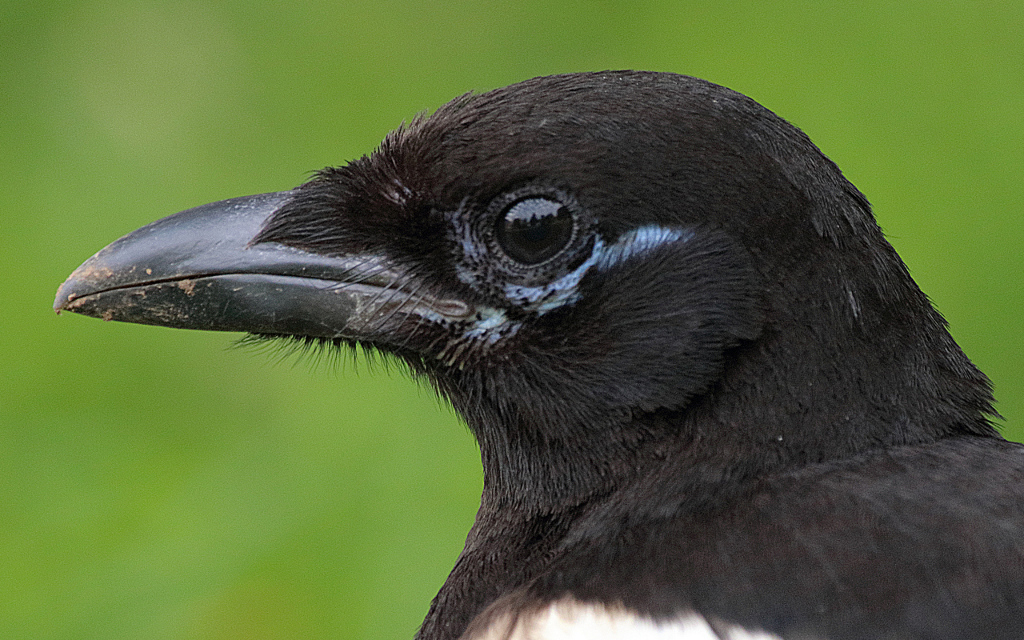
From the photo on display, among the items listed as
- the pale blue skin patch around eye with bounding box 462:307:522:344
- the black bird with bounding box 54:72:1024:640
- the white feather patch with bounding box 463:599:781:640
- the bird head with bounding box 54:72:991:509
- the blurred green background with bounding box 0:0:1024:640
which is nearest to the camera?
the white feather patch with bounding box 463:599:781:640

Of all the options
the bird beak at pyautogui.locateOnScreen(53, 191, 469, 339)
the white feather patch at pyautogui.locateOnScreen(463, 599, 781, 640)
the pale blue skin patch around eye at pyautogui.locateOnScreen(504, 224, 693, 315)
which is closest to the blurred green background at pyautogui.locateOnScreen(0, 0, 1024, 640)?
the bird beak at pyautogui.locateOnScreen(53, 191, 469, 339)

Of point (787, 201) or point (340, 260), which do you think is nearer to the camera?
point (787, 201)

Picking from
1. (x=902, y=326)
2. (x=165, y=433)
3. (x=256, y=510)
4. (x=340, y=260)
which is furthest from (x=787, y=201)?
(x=165, y=433)

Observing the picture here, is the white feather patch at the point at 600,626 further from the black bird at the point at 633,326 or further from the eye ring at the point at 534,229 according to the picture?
the eye ring at the point at 534,229

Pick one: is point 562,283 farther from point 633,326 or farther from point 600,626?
point 600,626

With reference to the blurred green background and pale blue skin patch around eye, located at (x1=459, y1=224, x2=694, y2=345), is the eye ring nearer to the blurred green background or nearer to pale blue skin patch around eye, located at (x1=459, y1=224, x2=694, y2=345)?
pale blue skin patch around eye, located at (x1=459, y1=224, x2=694, y2=345)

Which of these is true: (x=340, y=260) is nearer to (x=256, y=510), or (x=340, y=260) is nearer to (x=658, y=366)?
(x=658, y=366)

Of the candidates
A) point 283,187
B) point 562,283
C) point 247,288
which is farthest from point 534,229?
point 283,187
